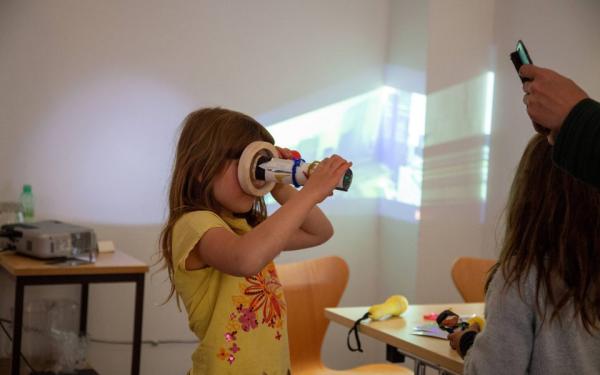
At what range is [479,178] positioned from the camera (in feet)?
13.8

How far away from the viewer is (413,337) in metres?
2.11

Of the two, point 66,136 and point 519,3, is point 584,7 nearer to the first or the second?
point 519,3

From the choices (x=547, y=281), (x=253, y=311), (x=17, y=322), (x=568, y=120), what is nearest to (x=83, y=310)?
(x=17, y=322)

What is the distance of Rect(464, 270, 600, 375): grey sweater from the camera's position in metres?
1.50

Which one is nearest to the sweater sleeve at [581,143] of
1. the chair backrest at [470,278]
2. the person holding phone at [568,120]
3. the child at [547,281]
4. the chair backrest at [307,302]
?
the person holding phone at [568,120]

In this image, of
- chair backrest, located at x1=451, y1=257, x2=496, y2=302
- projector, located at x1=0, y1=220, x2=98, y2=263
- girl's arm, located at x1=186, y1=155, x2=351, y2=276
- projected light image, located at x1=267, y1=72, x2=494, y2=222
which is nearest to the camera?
girl's arm, located at x1=186, y1=155, x2=351, y2=276

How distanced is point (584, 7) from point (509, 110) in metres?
0.65

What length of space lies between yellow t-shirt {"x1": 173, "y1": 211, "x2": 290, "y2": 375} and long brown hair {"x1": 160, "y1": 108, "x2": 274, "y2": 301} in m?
0.05

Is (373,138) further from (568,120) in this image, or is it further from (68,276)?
(568,120)

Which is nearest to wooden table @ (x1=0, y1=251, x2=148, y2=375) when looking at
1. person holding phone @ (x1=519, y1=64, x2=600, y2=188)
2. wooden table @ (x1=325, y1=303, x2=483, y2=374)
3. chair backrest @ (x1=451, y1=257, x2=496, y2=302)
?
wooden table @ (x1=325, y1=303, x2=483, y2=374)

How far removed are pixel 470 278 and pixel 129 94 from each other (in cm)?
180

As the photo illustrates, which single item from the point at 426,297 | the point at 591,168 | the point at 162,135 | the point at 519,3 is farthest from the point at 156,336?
the point at 591,168

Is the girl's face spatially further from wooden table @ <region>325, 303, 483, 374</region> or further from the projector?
the projector

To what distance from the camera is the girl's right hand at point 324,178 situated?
4.75 feet
